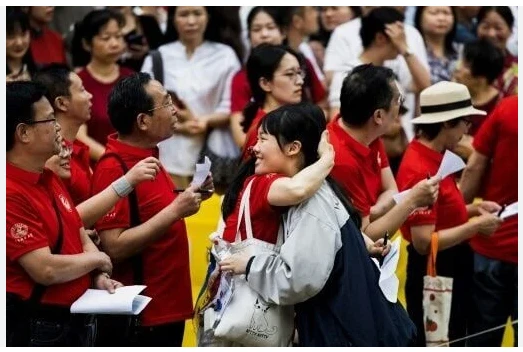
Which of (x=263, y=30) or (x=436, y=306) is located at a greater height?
(x=263, y=30)

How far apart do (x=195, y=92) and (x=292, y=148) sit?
12.1 ft

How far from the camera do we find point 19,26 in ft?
27.1

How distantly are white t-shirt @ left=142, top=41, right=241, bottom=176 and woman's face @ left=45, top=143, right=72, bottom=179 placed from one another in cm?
307

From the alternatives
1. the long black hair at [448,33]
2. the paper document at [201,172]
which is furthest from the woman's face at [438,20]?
the paper document at [201,172]

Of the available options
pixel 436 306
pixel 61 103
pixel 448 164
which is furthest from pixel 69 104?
pixel 436 306

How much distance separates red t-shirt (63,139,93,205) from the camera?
586cm

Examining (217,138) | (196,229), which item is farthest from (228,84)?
(196,229)

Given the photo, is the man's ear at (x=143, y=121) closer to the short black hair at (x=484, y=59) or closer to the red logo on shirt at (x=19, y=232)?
the red logo on shirt at (x=19, y=232)

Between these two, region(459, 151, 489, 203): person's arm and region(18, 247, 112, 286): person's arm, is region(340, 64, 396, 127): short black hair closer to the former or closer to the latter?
region(459, 151, 489, 203): person's arm

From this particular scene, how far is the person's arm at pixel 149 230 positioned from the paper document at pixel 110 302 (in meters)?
0.37

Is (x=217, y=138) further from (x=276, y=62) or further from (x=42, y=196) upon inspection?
(x=42, y=196)

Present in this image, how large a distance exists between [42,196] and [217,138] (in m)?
3.71

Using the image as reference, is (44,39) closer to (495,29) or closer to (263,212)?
(495,29)

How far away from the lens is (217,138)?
8703 millimetres
